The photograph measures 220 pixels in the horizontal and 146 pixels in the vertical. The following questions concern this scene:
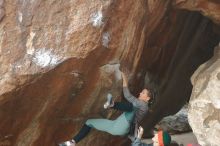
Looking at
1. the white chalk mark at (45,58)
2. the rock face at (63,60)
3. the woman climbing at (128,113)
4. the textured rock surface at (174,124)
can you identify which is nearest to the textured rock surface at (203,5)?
the rock face at (63,60)

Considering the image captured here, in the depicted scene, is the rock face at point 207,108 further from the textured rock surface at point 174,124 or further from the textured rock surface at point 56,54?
the textured rock surface at point 174,124

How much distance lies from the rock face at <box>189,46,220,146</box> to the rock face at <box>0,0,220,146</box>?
1.21 m

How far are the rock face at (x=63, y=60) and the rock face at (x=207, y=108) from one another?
1.21m

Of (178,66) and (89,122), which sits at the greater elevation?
(178,66)

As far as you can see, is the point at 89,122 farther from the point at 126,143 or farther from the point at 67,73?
the point at 126,143

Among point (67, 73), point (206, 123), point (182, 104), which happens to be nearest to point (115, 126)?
point (67, 73)

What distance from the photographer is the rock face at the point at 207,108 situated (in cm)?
718

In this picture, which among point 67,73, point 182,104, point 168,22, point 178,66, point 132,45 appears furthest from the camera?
point 182,104

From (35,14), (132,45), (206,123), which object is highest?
(35,14)

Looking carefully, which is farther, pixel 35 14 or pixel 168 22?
pixel 168 22

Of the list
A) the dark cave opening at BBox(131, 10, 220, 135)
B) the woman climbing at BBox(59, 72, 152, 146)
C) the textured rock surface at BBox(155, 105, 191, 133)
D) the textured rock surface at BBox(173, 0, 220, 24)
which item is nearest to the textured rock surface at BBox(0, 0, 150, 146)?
the woman climbing at BBox(59, 72, 152, 146)

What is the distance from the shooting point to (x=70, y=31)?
247 inches

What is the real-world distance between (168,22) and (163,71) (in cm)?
200

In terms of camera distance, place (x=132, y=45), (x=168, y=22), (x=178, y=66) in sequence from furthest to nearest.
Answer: (x=178, y=66) < (x=168, y=22) < (x=132, y=45)
